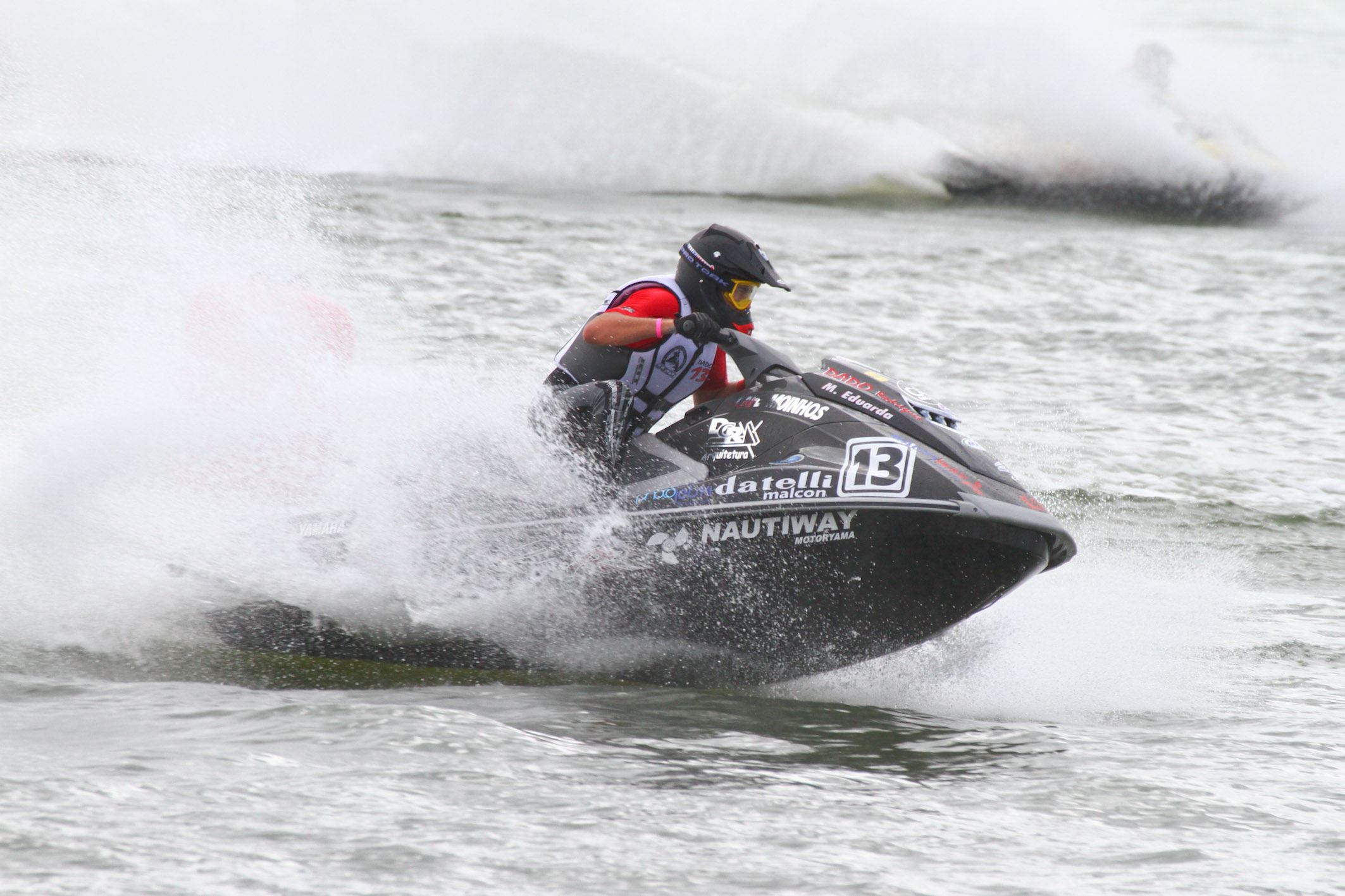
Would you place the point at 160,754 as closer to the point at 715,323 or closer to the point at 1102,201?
the point at 715,323

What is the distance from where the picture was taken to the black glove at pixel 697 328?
19.0ft

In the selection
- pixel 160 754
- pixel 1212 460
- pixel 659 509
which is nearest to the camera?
pixel 160 754

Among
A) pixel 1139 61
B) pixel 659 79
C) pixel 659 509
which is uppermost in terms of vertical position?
pixel 1139 61

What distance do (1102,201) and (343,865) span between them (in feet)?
62.1

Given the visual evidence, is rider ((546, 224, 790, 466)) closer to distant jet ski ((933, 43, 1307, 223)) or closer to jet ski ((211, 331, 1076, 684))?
jet ski ((211, 331, 1076, 684))

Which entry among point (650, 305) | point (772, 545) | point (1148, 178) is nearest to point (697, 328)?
point (650, 305)

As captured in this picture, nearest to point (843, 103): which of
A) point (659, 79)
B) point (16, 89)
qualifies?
point (659, 79)

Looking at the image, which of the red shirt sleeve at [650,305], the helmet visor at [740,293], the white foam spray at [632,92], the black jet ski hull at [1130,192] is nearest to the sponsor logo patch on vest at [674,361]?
the red shirt sleeve at [650,305]

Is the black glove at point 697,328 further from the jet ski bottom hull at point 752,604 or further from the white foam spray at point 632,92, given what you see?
the white foam spray at point 632,92

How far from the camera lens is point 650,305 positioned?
6.15 m

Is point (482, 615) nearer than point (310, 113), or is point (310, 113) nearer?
point (482, 615)

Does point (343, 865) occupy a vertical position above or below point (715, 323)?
below

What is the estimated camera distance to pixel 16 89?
19500mm

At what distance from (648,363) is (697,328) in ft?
1.65
